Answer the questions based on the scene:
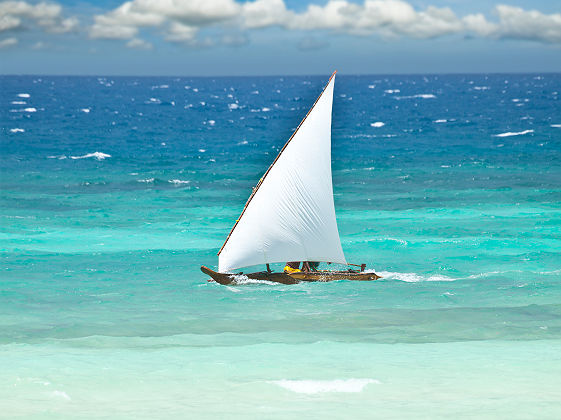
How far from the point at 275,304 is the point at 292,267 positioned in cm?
256

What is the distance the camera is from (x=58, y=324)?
23750 mm

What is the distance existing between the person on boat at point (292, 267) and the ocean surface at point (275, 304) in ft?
2.48

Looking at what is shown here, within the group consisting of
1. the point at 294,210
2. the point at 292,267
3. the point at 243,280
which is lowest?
the point at 243,280

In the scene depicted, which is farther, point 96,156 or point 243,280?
point 96,156

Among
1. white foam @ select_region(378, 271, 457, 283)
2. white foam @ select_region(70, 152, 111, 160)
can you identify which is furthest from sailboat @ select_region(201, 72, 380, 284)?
white foam @ select_region(70, 152, 111, 160)

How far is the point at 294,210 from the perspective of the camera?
26.5 m

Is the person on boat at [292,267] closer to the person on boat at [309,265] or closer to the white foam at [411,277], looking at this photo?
the person on boat at [309,265]

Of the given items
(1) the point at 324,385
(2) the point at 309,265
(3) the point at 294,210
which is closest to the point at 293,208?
(3) the point at 294,210

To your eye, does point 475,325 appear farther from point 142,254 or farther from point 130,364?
point 142,254

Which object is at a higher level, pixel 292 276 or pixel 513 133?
pixel 513 133

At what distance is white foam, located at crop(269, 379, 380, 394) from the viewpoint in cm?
1786

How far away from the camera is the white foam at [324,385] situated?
17.9 metres

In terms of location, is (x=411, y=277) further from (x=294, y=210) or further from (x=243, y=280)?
(x=243, y=280)

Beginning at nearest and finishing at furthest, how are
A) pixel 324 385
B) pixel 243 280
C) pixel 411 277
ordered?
pixel 324 385 < pixel 243 280 < pixel 411 277
